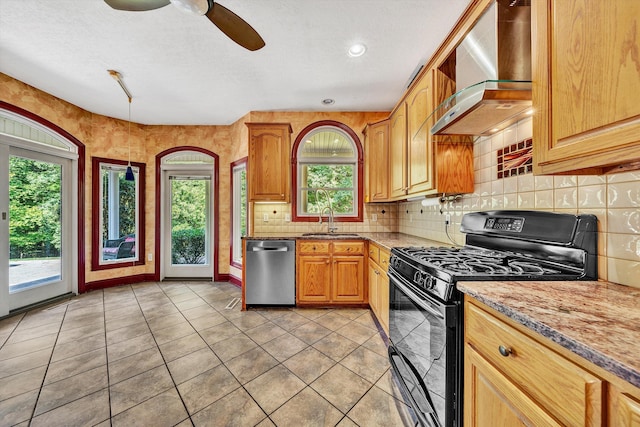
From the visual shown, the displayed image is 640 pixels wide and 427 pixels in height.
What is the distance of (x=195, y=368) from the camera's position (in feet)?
6.06

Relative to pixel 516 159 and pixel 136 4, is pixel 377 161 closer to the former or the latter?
pixel 516 159

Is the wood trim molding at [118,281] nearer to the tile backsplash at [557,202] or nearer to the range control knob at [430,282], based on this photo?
the tile backsplash at [557,202]

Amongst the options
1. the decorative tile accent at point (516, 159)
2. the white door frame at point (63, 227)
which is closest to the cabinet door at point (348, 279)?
the decorative tile accent at point (516, 159)

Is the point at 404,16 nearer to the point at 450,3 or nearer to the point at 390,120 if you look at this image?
the point at 450,3

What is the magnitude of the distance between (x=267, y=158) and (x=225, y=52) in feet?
4.03

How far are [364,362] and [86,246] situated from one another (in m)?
4.12

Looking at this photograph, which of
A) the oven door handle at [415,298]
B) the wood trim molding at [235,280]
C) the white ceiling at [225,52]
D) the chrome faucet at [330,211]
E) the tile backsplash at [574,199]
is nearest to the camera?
the tile backsplash at [574,199]

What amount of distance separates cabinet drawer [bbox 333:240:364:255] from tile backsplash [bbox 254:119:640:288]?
2.31 feet

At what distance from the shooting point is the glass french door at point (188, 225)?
4164mm

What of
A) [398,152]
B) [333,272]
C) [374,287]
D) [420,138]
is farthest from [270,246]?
[420,138]

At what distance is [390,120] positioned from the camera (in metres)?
2.92

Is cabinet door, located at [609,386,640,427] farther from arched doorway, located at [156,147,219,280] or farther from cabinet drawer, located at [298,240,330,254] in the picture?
arched doorway, located at [156,147,219,280]

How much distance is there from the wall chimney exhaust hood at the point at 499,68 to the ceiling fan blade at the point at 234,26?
1374mm

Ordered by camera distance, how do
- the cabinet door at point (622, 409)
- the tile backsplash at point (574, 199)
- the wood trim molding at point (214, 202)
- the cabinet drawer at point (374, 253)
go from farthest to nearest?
the wood trim molding at point (214, 202)
the cabinet drawer at point (374, 253)
the tile backsplash at point (574, 199)
the cabinet door at point (622, 409)
